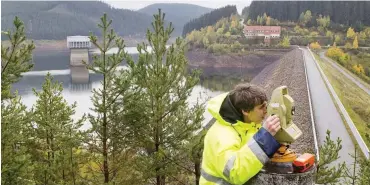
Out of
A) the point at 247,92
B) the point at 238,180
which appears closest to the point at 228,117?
the point at 247,92

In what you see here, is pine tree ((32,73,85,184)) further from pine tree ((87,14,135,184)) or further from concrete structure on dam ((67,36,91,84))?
concrete structure on dam ((67,36,91,84))

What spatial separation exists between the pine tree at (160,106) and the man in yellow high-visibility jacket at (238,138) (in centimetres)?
837

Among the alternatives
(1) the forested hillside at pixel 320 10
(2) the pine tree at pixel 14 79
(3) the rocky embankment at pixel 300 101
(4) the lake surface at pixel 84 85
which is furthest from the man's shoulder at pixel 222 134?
(1) the forested hillside at pixel 320 10

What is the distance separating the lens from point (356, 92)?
179ft

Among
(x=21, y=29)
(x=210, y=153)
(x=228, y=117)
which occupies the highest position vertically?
(x=21, y=29)

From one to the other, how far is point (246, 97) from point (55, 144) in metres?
11.0

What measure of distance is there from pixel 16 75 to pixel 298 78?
46857mm

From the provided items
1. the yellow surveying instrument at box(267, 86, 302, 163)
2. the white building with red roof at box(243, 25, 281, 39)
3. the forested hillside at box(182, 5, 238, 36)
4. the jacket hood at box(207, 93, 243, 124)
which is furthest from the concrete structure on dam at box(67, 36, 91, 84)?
the yellow surveying instrument at box(267, 86, 302, 163)

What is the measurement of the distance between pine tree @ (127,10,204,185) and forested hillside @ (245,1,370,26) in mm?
113309

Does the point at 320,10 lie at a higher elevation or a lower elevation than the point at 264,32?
higher

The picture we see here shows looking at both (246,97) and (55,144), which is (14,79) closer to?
(55,144)

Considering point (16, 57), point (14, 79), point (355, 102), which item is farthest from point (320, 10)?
point (16, 57)

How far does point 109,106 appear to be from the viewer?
34.9 feet

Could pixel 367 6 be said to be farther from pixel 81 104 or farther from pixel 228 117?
pixel 228 117
